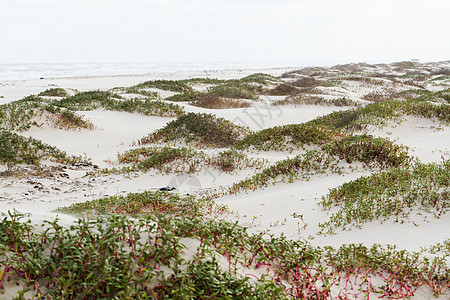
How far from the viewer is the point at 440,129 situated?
12.8 metres

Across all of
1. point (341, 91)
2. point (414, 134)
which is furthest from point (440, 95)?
point (414, 134)

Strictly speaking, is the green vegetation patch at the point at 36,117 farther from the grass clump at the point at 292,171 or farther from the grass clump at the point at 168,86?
the grass clump at the point at 168,86

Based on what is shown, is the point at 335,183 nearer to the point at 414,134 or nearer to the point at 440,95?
the point at 414,134

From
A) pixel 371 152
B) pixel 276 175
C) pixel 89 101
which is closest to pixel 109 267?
→ pixel 276 175

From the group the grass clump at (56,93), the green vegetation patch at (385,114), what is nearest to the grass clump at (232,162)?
the green vegetation patch at (385,114)

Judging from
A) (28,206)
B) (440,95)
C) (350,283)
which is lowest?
(28,206)

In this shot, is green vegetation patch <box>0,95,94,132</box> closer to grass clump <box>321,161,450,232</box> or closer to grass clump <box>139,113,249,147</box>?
grass clump <box>139,113,249,147</box>

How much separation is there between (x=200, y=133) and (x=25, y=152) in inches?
249

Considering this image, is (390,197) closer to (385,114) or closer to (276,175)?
(276,175)

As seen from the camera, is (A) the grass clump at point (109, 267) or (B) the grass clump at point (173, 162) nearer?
(A) the grass clump at point (109, 267)

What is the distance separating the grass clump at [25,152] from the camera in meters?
10.0

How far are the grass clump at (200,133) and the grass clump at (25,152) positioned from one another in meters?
3.53

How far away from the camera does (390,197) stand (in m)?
6.08

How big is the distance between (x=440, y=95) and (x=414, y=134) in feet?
28.8
